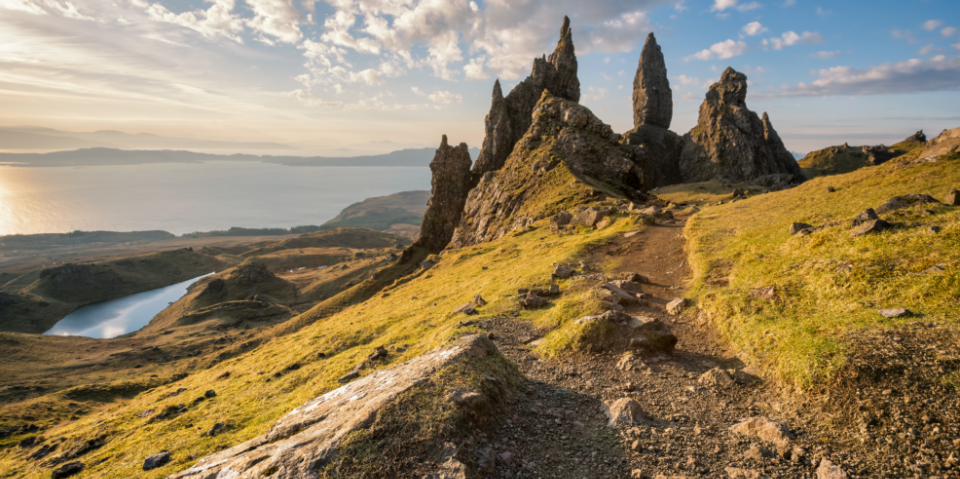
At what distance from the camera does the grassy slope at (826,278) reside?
11.0m

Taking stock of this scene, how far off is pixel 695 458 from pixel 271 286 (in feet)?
497

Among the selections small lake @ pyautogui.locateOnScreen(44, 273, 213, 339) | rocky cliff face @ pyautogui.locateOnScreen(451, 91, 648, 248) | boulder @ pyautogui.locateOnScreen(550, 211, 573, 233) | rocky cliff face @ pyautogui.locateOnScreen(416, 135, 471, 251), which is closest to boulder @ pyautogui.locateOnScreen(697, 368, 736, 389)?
boulder @ pyautogui.locateOnScreen(550, 211, 573, 233)

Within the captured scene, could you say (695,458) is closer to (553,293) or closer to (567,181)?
(553,293)

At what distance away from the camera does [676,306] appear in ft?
58.0

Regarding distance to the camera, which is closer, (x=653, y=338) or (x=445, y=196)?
(x=653, y=338)

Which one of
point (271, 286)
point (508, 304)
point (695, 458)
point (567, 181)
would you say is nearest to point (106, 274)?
point (271, 286)

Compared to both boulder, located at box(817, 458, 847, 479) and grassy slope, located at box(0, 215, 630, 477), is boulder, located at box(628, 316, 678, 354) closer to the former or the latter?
grassy slope, located at box(0, 215, 630, 477)

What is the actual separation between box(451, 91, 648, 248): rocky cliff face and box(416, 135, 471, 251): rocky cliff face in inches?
521

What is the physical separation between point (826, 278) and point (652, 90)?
131 meters

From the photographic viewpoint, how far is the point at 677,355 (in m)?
13.6

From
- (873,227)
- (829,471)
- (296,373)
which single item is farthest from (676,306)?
(296,373)

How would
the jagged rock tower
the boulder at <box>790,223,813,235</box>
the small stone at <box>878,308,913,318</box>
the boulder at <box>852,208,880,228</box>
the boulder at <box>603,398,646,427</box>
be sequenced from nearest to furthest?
the boulder at <box>603,398,646,427</box>, the small stone at <box>878,308,913,318</box>, the boulder at <box>852,208,880,228</box>, the boulder at <box>790,223,813,235</box>, the jagged rock tower

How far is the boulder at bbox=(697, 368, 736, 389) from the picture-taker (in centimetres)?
1135

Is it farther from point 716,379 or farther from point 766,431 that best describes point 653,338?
point 766,431
